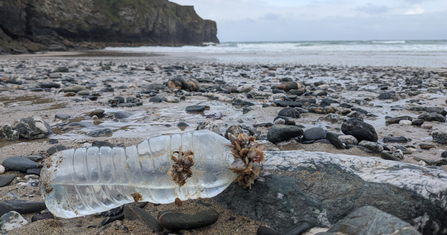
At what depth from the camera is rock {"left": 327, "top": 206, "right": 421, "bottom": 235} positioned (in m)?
1.07

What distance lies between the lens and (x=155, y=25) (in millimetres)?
52531

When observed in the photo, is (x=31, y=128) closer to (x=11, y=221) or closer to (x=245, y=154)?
(x=11, y=221)

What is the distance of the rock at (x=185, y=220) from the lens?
1.35 m

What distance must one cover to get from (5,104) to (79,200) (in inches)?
155

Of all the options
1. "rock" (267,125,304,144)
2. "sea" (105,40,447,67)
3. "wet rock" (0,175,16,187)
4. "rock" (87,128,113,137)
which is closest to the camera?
"wet rock" (0,175,16,187)

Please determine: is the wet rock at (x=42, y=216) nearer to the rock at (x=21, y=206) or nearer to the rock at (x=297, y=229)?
the rock at (x=21, y=206)

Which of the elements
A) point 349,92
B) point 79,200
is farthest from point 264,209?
point 349,92

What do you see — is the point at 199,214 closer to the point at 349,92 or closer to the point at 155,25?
the point at 349,92

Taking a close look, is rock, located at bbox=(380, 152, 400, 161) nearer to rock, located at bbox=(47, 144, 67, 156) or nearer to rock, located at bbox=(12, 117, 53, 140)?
rock, located at bbox=(47, 144, 67, 156)

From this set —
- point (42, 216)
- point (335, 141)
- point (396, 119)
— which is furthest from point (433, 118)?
point (42, 216)

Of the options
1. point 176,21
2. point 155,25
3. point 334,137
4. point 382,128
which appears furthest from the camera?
point 176,21

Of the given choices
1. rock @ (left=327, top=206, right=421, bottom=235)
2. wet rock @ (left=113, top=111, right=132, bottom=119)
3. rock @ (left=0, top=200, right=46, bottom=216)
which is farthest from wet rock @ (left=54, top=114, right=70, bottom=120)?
rock @ (left=327, top=206, right=421, bottom=235)

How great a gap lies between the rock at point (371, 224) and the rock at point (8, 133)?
Result: 292cm

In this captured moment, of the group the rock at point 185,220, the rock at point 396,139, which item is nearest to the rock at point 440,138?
the rock at point 396,139
